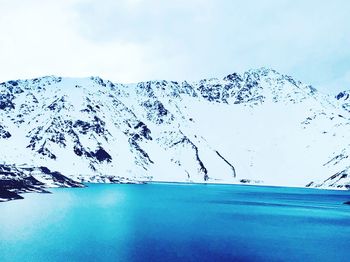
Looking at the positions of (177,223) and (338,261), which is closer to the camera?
(338,261)

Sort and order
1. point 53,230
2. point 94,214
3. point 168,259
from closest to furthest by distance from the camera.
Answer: point 168,259
point 53,230
point 94,214

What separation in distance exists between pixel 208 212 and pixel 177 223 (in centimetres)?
3328

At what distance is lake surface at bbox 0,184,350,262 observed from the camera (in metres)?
80.4

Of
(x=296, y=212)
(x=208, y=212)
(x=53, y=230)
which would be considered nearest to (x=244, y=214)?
(x=208, y=212)

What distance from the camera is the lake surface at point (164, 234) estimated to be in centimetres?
8038

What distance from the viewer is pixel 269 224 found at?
127062 millimetres

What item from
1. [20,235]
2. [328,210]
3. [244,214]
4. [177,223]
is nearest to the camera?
[20,235]

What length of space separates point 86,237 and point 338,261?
45.6 metres

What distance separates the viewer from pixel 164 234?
101 m

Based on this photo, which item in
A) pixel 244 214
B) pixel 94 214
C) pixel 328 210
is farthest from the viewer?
pixel 328 210

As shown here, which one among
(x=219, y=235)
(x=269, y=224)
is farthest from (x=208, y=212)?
(x=219, y=235)

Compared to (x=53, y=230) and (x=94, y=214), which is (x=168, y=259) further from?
(x=94, y=214)

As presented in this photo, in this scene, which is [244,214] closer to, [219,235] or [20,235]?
[219,235]

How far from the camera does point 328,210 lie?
175 metres
